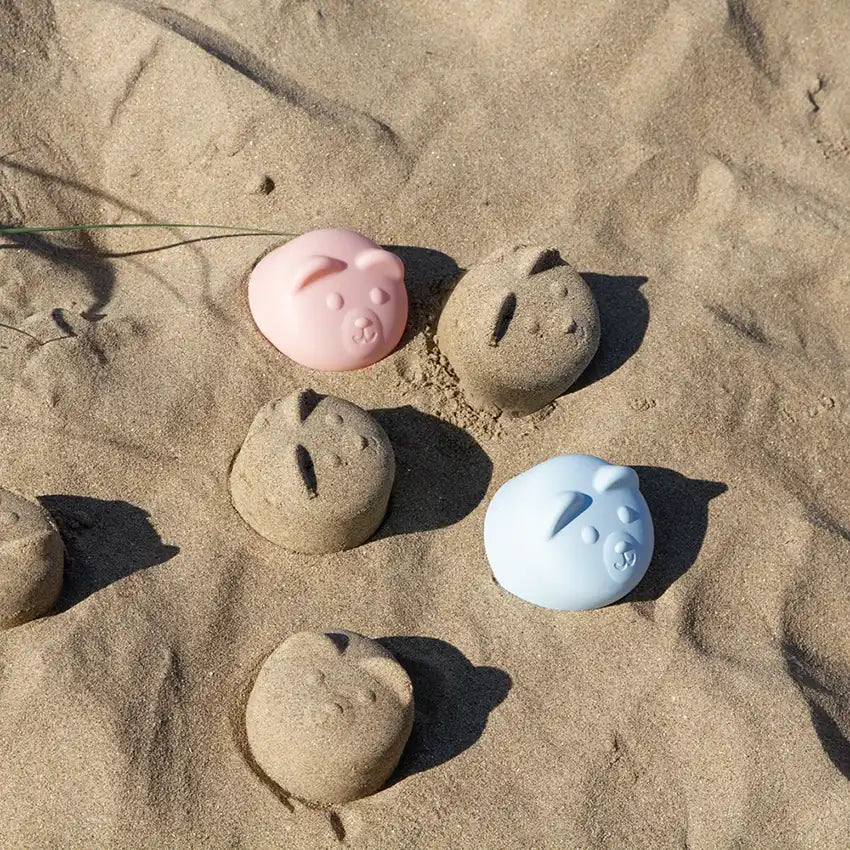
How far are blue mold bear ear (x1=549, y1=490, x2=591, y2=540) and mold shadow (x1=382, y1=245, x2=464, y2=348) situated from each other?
2.68 feet

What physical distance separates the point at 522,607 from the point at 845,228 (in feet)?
6.08

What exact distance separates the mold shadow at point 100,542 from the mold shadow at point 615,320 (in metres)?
1.42

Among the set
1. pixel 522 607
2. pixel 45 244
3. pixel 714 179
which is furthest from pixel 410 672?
pixel 714 179

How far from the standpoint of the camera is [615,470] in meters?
2.94

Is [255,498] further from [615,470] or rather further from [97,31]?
[97,31]

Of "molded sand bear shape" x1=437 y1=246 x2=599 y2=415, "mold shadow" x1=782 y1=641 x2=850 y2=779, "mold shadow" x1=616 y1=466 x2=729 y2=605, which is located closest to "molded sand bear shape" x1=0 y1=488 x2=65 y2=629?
"molded sand bear shape" x1=437 y1=246 x2=599 y2=415

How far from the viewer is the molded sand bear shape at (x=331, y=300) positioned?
10.2ft

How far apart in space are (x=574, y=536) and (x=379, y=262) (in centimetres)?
102

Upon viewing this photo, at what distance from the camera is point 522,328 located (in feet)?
10.3

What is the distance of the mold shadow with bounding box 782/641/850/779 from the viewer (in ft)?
9.61

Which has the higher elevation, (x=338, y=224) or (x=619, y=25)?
(x=619, y=25)

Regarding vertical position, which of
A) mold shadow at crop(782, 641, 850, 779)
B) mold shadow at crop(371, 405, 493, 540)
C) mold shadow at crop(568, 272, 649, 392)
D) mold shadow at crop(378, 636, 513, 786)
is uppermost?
mold shadow at crop(568, 272, 649, 392)

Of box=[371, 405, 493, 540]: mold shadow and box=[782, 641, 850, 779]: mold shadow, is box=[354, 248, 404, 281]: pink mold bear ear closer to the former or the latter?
box=[371, 405, 493, 540]: mold shadow

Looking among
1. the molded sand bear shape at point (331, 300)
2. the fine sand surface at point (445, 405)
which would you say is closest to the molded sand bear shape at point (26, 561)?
the fine sand surface at point (445, 405)
